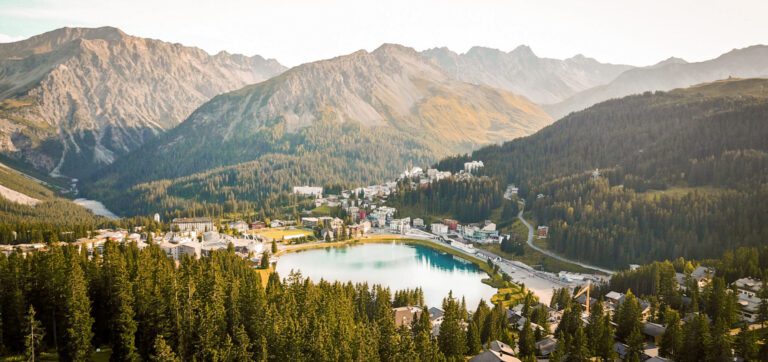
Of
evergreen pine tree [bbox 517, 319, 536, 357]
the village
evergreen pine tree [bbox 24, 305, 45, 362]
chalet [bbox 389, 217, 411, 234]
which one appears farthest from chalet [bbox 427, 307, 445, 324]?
chalet [bbox 389, 217, 411, 234]

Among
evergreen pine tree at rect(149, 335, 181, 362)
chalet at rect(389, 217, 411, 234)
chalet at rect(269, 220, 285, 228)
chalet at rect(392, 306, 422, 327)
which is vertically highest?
chalet at rect(269, 220, 285, 228)

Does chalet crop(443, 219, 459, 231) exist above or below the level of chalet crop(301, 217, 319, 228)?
below

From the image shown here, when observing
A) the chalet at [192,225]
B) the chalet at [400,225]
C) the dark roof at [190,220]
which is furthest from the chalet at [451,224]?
the dark roof at [190,220]

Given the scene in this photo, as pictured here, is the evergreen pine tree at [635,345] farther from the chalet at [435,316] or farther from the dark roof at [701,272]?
the dark roof at [701,272]

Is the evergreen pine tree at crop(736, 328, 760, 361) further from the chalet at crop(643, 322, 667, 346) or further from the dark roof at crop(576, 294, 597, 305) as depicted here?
the dark roof at crop(576, 294, 597, 305)

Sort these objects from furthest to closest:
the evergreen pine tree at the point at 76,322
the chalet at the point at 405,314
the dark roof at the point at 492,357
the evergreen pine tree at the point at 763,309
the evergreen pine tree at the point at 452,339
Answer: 1. the chalet at the point at 405,314
2. the evergreen pine tree at the point at 763,309
3. the evergreen pine tree at the point at 452,339
4. the dark roof at the point at 492,357
5. the evergreen pine tree at the point at 76,322
